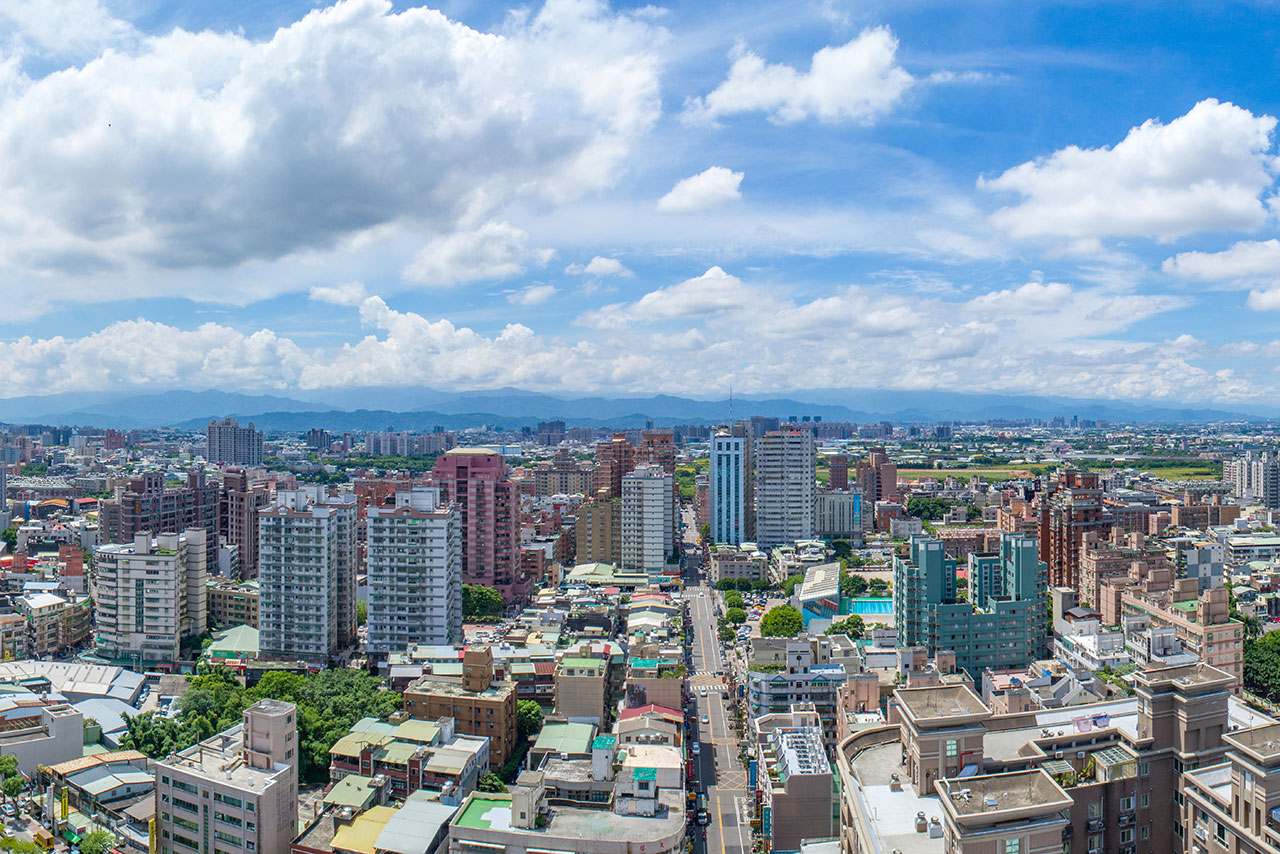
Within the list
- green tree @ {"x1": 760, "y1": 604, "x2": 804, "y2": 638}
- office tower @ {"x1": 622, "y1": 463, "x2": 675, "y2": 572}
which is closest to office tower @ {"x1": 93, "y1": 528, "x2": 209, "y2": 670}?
green tree @ {"x1": 760, "y1": 604, "x2": 804, "y2": 638}

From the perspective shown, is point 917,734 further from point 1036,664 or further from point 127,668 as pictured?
point 127,668

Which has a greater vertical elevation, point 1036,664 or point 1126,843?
point 1126,843

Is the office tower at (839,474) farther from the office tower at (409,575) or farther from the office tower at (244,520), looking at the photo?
the office tower at (409,575)

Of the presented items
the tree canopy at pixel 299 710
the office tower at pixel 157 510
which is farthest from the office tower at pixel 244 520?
the tree canopy at pixel 299 710

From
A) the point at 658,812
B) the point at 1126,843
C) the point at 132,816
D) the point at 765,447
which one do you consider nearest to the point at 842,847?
the point at 1126,843

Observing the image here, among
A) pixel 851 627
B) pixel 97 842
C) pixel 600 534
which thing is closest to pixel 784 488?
pixel 600 534
